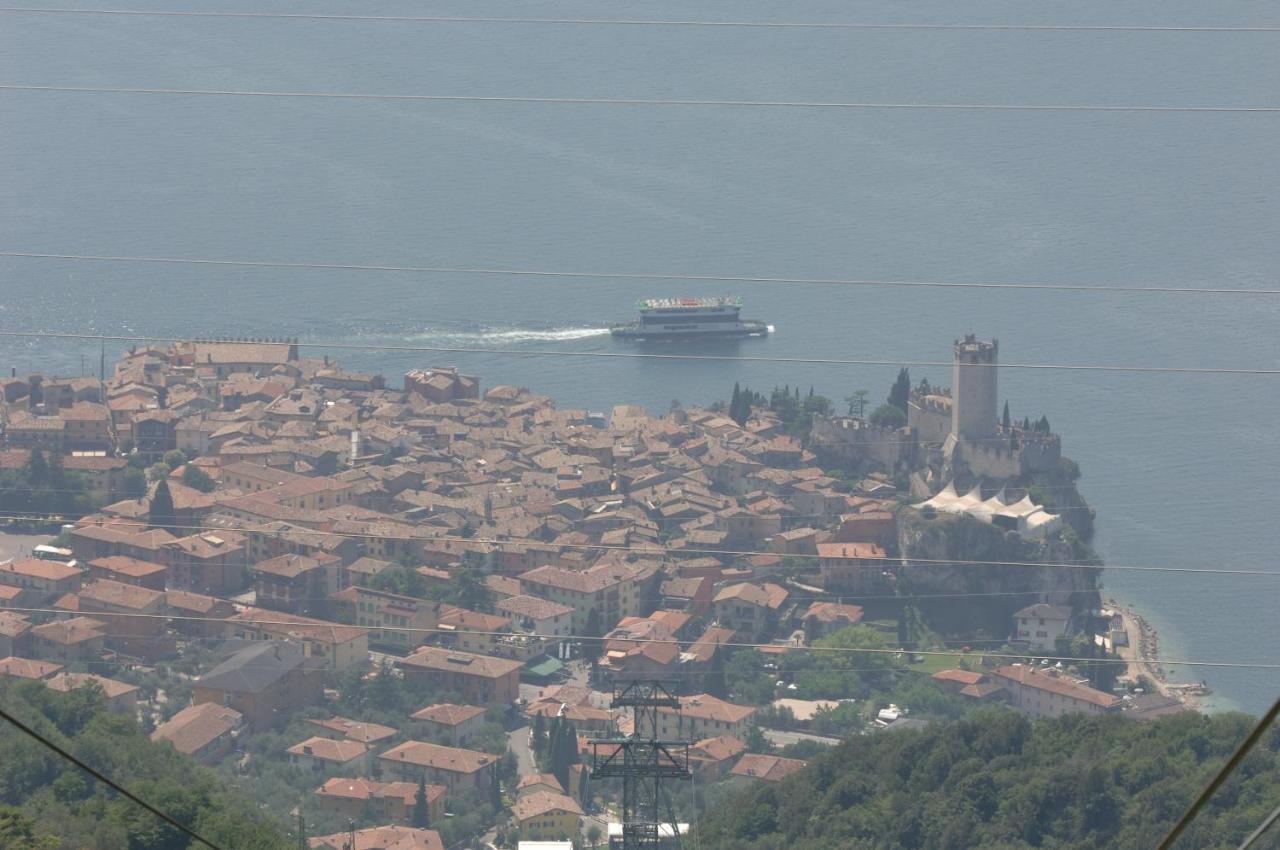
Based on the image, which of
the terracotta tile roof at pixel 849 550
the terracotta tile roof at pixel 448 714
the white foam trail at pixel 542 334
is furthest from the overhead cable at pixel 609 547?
the white foam trail at pixel 542 334

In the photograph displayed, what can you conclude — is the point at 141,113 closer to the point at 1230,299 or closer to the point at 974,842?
the point at 1230,299

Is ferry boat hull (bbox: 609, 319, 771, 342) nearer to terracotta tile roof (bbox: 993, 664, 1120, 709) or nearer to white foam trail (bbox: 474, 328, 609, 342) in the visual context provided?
white foam trail (bbox: 474, 328, 609, 342)

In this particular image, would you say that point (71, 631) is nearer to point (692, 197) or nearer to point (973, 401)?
point (973, 401)

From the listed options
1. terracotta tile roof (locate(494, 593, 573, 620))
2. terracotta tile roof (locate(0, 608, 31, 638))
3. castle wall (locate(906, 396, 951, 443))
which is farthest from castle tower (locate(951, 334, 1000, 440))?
terracotta tile roof (locate(0, 608, 31, 638))

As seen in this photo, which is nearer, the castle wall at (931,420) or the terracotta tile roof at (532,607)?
the terracotta tile roof at (532,607)

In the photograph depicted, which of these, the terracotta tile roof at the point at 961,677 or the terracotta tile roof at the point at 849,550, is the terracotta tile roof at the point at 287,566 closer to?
the terracotta tile roof at the point at 849,550

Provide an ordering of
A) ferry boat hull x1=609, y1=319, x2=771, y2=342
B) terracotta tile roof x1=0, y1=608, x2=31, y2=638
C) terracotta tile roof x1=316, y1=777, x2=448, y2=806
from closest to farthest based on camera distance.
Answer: terracotta tile roof x1=316, y1=777, x2=448, y2=806
terracotta tile roof x1=0, y1=608, x2=31, y2=638
ferry boat hull x1=609, y1=319, x2=771, y2=342

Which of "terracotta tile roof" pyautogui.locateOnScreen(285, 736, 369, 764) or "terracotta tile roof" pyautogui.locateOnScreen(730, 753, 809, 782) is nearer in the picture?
"terracotta tile roof" pyautogui.locateOnScreen(730, 753, 809, 782)
